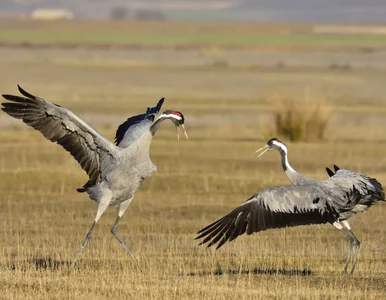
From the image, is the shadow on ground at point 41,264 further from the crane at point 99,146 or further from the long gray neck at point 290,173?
the long gray neck at point 290,173

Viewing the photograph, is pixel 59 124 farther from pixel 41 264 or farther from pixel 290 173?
pixel 290 173

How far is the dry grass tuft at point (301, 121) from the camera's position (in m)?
25.5

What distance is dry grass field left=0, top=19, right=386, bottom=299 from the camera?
35.5 feet

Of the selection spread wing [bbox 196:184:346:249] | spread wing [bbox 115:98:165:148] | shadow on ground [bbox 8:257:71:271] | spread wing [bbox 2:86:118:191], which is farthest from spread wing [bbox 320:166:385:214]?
shadow on ground [bbox 8:257:71:271]

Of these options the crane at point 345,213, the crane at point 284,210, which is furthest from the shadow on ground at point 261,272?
the crane at point 284,210

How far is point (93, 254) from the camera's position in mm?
12977

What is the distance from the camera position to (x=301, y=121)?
2559 cm

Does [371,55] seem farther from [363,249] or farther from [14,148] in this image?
[363,249]

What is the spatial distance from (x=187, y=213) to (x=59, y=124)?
493 centimetres

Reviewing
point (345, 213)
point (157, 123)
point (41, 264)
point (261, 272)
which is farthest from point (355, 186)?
point (41, 264)

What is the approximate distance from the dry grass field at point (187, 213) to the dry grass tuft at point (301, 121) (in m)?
0.27

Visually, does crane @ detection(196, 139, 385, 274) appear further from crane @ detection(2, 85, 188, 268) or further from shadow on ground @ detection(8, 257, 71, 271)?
shadow on ground @ detection(8, 257, 71, 271)

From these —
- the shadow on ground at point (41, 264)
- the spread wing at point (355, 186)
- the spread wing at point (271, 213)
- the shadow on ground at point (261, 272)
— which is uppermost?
the spread wing at point (355, 186)

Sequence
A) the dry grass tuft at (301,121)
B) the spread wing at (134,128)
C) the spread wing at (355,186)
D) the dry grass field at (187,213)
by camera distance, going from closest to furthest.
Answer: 1. the dry grass field at (187,213)
2. the spread wing at (355,186)
3. the spread wing at (134,128)
4. the dry grass tuft at (301,121)
